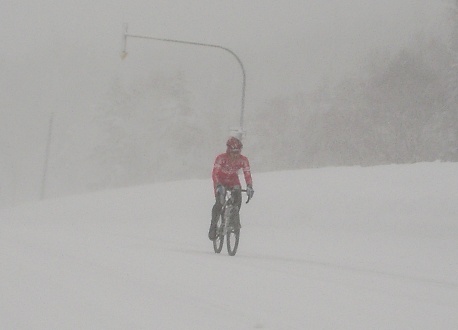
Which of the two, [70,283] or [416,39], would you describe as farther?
[416,39]

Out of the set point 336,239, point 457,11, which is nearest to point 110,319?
point 336,239

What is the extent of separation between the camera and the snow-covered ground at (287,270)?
3.88 m

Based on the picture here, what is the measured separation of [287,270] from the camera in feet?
22.4

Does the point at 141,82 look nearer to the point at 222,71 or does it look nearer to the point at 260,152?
the point at 260,152

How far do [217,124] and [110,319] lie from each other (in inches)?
2059

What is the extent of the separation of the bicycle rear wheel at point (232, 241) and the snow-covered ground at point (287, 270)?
18 cm

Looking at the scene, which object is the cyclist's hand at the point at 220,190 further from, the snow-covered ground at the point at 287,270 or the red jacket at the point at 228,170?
the snow-covered ground at the point at 287,270

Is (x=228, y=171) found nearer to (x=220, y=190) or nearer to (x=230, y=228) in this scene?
(x=220, y=190)

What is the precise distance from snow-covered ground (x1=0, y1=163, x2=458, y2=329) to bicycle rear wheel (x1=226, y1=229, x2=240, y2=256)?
0.18 meters

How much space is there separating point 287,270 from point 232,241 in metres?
2.11

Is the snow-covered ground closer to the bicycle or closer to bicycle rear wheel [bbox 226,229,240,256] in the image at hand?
bicycle rear wheel [bbox 226,229,240,256]

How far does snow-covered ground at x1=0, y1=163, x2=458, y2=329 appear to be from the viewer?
3.88m

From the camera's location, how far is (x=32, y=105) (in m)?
142

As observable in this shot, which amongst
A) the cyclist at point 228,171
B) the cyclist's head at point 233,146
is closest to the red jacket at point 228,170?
the cyclist at point 228,171
